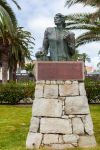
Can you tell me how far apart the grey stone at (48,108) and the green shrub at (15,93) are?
525 inches

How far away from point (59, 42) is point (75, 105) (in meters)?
1.51

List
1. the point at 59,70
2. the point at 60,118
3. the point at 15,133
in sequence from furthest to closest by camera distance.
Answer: the point at 15,133
the point at 59,70
the point at 60,118

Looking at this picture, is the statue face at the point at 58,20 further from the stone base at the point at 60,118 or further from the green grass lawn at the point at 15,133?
the green grass lawn at the point at 15,133

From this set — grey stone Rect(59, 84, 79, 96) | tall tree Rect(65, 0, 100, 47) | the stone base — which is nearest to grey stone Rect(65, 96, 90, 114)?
the stone base

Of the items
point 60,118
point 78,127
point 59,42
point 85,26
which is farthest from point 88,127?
point 85,26

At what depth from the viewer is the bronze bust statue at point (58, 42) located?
9320mm

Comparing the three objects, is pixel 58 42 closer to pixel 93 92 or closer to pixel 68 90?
pixel 68 90

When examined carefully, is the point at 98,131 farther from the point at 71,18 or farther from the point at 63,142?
the point at 71,18

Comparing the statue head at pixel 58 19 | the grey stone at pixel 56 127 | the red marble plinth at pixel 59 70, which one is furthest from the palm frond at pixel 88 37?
the grey stone at pixel 56 127

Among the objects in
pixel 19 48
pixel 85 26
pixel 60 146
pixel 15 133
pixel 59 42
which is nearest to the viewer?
pixel 60 146

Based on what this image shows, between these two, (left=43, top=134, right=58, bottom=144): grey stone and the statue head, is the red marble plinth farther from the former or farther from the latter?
(left=43, top=134, right=58, bottom=144): grey stone

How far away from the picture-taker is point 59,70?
897 centimetres

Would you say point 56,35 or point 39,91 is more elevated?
point 56,35

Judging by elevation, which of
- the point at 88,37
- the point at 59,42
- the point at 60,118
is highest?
the point at 88,37
